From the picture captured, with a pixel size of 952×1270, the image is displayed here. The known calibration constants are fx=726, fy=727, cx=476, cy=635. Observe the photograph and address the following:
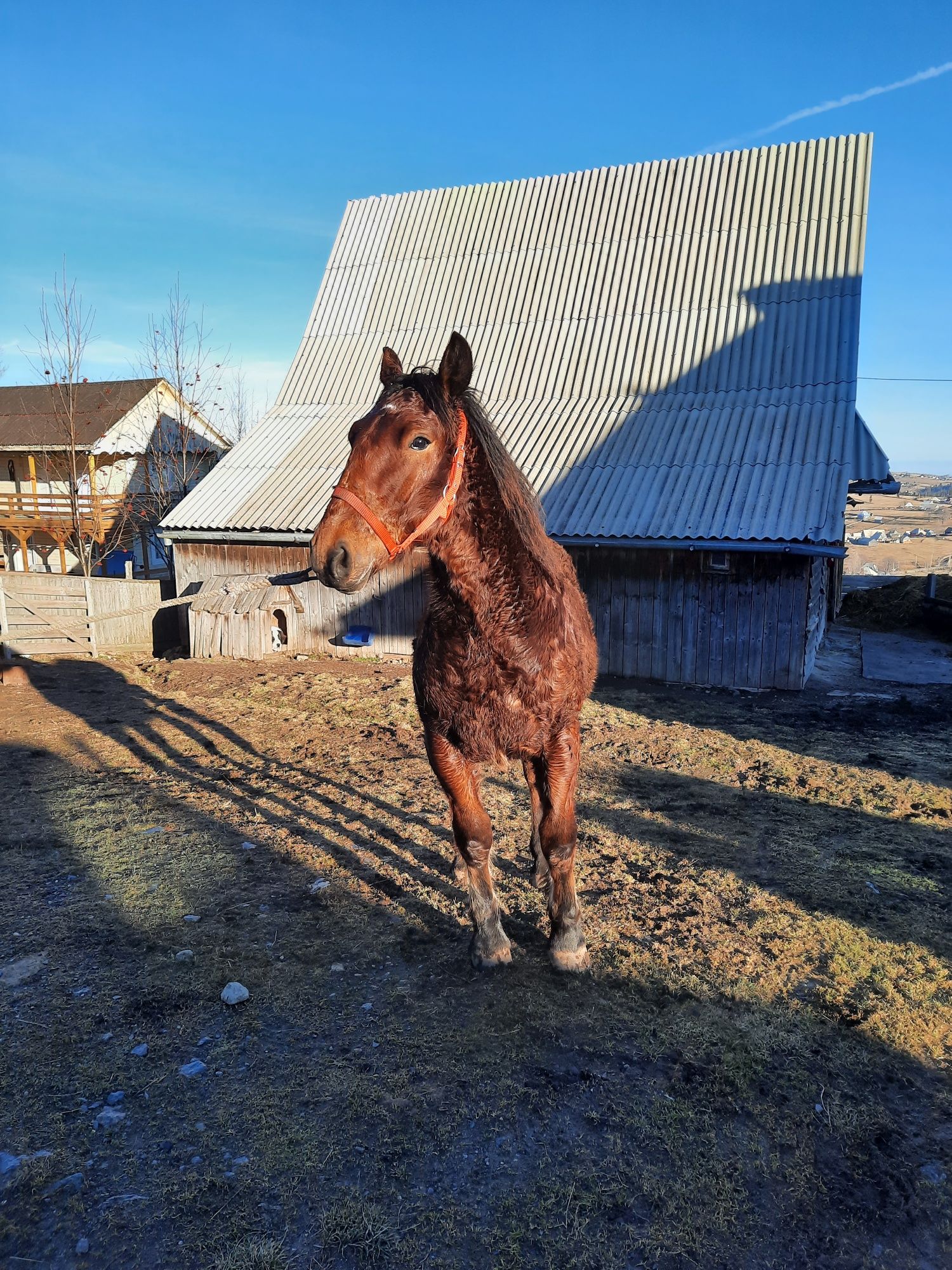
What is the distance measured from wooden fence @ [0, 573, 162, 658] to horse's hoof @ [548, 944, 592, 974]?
1048 centimetres

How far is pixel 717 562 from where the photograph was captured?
11234 mm

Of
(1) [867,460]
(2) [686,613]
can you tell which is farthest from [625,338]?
(2) [686,613]

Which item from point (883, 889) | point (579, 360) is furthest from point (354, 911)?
point (579, 360)

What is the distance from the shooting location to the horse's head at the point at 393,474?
2.63 metres

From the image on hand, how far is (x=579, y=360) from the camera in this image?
1467 cm

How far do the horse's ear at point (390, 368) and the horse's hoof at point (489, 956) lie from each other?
2927 mm

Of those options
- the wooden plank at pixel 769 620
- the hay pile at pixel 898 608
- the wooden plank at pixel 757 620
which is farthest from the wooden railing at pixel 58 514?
the hay pile at pixel 898 608

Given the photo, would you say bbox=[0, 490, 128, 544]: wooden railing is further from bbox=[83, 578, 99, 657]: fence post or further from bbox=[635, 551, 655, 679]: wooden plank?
bbox=[635, 551, 655, 679]: wooden plank

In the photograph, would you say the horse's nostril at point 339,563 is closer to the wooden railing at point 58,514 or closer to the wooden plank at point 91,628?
the wooden plank at point 91,628

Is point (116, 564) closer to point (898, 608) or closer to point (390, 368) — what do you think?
point (898, 608)

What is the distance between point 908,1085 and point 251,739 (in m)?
7.26

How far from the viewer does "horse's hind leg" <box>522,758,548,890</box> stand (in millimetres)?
4309

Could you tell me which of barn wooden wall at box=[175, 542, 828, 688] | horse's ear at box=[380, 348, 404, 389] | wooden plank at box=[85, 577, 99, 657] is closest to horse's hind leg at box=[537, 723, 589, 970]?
horse's ear at box=[380, 348, 404, 389]

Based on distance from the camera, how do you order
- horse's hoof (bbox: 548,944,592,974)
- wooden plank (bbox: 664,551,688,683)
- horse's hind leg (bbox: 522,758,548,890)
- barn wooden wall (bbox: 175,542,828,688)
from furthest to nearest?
wooden plank (bbox: 664,551,688,683), barn wooden wall (bbox: 175,542,828,688), horse's hind leg (bbox: 522,758,548,890), horse's hoof (bbox: 548,944,592,974)
